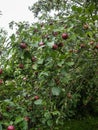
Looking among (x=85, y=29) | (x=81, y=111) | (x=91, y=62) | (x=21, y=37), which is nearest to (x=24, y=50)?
(x=21, y=37)

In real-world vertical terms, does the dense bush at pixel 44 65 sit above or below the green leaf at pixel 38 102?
above

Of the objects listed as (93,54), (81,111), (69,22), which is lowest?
(81,111)

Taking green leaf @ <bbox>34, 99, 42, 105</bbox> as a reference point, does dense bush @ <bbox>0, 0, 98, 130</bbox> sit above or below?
above

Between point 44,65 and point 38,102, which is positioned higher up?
point 44,65

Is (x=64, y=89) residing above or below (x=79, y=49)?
below

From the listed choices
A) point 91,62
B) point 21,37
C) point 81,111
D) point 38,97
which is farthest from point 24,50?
point 81,111

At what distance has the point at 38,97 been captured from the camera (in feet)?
9.63

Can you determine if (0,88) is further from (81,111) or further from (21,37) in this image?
(81,111)

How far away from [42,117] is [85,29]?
2.80ft

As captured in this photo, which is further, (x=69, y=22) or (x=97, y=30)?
(x=97, y=30)

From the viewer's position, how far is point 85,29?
311 cm

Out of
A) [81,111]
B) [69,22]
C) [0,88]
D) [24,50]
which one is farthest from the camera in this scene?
[81,111]

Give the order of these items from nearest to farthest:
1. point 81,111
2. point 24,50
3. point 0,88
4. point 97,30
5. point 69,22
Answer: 1. point 24,50
2. point 69,22
3. point 0,88
4. point 97,30
5. point 81,111

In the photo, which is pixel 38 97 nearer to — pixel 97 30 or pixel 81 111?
pixel 97 30
